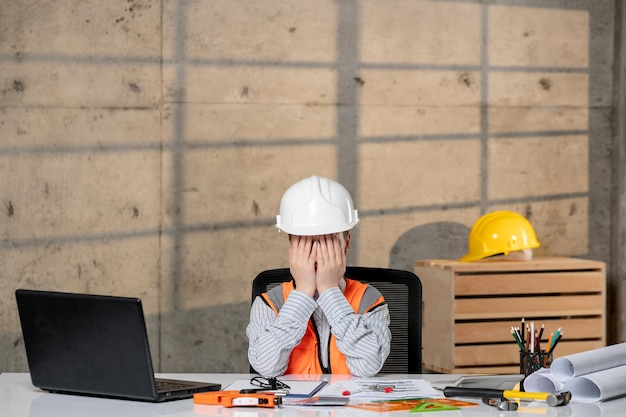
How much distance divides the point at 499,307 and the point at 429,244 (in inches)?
27.9

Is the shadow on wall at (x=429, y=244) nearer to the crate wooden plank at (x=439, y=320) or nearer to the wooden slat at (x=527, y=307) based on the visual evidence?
the crate wooden plank at (x=439, y=320)

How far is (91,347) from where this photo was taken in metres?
2.12

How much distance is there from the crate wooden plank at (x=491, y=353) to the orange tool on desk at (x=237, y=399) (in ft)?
8.12

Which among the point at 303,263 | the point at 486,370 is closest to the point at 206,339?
the point at 486,370

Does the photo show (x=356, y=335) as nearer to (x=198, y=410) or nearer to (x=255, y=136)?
(x=198, y=410)

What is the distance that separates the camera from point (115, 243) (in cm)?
478

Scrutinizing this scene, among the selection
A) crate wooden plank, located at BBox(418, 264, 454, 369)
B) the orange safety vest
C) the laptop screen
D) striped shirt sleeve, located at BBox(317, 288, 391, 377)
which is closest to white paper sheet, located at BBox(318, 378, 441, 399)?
striped shirt sleeve, located at BBox(317, 288, 391, 377)

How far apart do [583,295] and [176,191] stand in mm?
2257

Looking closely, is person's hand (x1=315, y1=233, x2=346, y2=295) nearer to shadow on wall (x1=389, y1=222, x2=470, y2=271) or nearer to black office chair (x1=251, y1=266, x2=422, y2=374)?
black office chair (x1=251, y1=266, x2=422, y2=374)

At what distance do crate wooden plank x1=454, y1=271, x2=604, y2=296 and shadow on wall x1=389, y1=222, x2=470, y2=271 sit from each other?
0.61m

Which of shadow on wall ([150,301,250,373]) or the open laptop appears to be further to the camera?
shadow on wall ([150,301,250,373])

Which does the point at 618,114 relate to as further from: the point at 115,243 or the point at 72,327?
the point at 72,327

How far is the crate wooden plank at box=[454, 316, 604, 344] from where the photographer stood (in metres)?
4.43

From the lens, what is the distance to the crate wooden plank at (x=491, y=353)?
4441 millimetres
